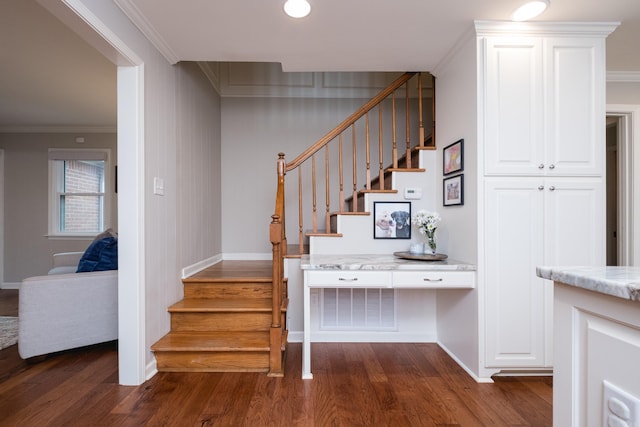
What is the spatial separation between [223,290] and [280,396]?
3.65ft

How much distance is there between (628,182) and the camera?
9.36ft

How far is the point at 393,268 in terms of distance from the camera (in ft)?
7.29

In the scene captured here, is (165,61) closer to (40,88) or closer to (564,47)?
(40,88)

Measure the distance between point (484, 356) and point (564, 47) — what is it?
220 centimetres

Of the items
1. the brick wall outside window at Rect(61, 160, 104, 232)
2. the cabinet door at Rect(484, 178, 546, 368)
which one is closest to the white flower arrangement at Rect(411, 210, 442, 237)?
the cabinet door at Rect(484, 178, 546, 368)

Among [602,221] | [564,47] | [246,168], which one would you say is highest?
[564,47]

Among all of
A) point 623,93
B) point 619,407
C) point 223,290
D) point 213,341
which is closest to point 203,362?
point 213,341

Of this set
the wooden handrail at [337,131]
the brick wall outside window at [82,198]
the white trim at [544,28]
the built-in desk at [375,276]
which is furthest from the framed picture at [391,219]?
the brick wall outside window at [82,198]

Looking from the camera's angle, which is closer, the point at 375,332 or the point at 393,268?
the point at 393,268

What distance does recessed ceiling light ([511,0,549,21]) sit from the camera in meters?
1.93

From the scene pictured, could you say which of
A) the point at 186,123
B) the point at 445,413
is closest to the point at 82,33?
the point at 186,123

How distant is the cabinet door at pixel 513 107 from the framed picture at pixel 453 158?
214 mm

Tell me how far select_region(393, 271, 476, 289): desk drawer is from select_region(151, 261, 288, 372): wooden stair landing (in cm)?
98

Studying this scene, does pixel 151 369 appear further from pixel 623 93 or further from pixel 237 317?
pixel 623 93
